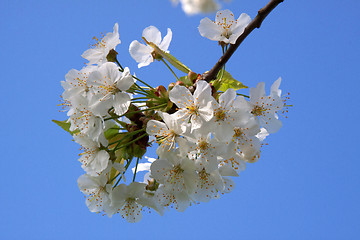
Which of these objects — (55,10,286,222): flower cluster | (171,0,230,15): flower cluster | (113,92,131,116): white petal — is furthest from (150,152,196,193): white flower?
(171,0,230,15): flower cluster

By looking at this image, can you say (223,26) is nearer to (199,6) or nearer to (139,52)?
(139,52)

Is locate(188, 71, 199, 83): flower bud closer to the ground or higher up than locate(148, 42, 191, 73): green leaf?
closer to the ground

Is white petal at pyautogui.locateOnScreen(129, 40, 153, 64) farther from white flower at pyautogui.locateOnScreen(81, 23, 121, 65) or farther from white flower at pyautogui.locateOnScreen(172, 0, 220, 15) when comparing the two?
white flower at pyautogui.locateOnScreen(172, 0, 220, 15)

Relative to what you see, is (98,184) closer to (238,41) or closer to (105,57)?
(105,57)

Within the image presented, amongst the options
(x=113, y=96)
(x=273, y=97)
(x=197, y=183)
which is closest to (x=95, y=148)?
(x=113, y=96)

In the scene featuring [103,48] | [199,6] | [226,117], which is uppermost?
[199,6]

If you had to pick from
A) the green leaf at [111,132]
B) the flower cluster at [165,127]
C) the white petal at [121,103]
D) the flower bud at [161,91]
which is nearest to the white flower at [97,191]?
the flower cluster at [165,127]

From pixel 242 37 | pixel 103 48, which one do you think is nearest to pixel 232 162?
pixel 242 37
